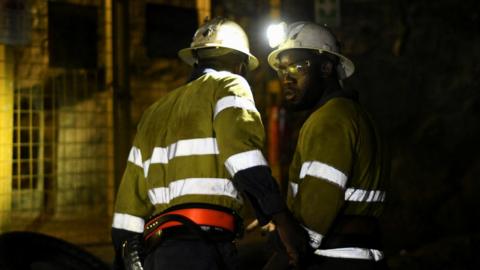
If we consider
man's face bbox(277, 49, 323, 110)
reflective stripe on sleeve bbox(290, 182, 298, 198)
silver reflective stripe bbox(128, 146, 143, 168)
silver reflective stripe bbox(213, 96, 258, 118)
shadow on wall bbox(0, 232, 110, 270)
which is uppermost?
man's face bbox(277, 49, 323, 110)

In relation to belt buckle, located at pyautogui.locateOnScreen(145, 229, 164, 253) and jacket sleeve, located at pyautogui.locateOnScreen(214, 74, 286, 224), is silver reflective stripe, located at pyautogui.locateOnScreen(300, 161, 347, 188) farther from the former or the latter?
belt buckle, located at pyautogui.locateOnScreen(145, 229, 164, 253)

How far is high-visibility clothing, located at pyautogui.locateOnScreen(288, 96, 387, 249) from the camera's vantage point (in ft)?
13.4

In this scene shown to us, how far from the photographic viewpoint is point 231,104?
14.1 feet

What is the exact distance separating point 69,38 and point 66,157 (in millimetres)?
1511

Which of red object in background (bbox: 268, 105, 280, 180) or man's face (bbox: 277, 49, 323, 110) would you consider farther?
red object in background (bbox: 268, 105, 280, 180)

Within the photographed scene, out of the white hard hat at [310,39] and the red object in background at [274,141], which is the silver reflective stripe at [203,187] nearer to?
the white hard hat at [310,39]

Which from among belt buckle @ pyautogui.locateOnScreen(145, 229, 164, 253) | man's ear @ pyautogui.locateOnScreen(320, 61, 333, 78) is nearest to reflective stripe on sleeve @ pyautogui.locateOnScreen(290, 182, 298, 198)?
man's ear @ pyautogui.locateOnScreen(320, 61, 333, 78)

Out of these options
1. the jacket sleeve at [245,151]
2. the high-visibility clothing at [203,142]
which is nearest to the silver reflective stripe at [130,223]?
the high-visibility clothing at [203,142]

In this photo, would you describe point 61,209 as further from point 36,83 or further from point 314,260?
point 314,260

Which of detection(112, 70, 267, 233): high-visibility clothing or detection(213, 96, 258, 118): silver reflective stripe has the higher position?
detection(213, 96, 258, 118): silver reflective stripe

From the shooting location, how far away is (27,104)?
848 centimetres

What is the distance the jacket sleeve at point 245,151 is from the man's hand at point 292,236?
0.19 feet

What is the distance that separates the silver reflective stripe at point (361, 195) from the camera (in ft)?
13.8

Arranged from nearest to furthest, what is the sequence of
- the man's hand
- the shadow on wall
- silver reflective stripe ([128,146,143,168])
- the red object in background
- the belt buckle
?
the man's hand < the belt buckle < silver reflective stripe ([128,146,143,168]) < the shadow on wall < the red object in background
